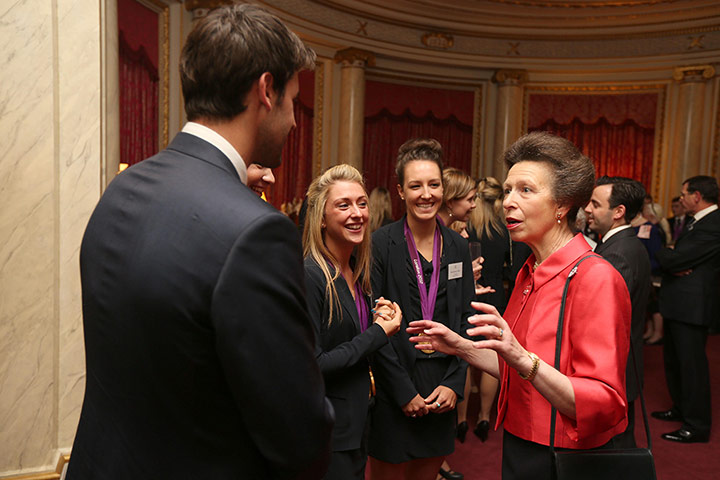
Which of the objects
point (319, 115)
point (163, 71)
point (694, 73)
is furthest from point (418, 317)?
point (694, 73)

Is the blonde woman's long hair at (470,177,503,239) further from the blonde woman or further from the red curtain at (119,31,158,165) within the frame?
the red curtain at (119,31,158,165)

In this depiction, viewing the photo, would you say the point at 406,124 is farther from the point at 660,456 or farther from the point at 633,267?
the point at 660,456

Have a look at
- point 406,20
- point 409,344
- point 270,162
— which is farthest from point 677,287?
point 406,20

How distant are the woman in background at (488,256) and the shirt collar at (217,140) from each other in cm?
292

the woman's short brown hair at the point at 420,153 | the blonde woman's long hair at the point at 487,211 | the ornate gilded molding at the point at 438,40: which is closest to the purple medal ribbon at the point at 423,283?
the woman's short brown hair at the point at 420,153

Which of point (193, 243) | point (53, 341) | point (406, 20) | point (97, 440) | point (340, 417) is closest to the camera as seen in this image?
point (193, 243)

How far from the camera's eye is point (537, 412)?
1503mm

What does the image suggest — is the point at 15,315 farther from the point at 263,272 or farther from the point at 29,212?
the point at 263,272

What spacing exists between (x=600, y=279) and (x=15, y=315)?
242cm

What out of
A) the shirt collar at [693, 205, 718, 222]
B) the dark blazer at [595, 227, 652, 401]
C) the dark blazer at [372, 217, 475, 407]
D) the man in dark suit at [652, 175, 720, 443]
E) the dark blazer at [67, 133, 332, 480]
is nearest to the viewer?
the dark blazer at [67, 133, 332, 480]

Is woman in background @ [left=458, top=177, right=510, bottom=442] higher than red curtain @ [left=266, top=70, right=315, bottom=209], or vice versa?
red curtain @ [left=266, top=70, right=315, bottom=209]

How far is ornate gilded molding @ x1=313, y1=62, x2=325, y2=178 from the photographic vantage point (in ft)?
24.6

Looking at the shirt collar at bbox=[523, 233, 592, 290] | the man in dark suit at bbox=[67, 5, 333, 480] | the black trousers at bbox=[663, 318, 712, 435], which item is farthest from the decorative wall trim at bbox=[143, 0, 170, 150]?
the black trousers at bbox=[663, 318, 712, 435]

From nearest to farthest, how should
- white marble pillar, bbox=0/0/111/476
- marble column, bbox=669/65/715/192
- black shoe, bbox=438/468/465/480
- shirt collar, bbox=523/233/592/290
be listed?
shirt collar, bbox=523/233/592/290
white marble pillar, bbox=0/0/111/476
black shoe, bbox=438/468/465/480
marble column, bbox=669/65/715/192
